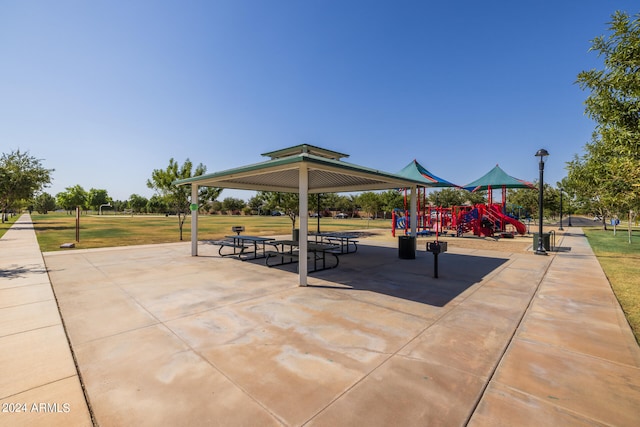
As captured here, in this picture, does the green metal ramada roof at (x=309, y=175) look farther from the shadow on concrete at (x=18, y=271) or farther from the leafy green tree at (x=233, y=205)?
the leafy green tree at (x=233, y=205)

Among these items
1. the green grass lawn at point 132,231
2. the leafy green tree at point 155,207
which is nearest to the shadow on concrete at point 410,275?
the green grass lawn at point 132,231

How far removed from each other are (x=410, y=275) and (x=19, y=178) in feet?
124

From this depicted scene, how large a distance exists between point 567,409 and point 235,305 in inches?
204

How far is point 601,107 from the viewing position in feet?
22.6

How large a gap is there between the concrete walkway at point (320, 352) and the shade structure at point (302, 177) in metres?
2.60

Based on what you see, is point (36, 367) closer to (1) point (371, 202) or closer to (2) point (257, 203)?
(2) point (257, 203)

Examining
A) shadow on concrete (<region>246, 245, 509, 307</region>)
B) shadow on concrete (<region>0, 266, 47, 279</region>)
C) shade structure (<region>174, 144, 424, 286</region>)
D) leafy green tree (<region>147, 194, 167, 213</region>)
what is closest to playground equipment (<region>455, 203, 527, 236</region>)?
shadow on concrete (<region>246, 245, 509, 307</region>)

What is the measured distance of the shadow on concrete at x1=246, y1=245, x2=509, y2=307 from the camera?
6.84m

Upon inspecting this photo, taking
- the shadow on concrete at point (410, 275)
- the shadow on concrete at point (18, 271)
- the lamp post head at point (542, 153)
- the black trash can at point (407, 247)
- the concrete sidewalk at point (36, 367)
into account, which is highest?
the lamp post head at point (542, 153)

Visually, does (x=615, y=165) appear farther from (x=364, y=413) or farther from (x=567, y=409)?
(x=364, y=413)

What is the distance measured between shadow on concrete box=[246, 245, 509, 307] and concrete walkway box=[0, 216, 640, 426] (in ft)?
0.34

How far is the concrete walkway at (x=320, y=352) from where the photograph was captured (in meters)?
2.74

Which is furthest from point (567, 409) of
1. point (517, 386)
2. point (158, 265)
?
point (158, 265)

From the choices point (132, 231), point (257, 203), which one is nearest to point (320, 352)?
point (132, 231)
